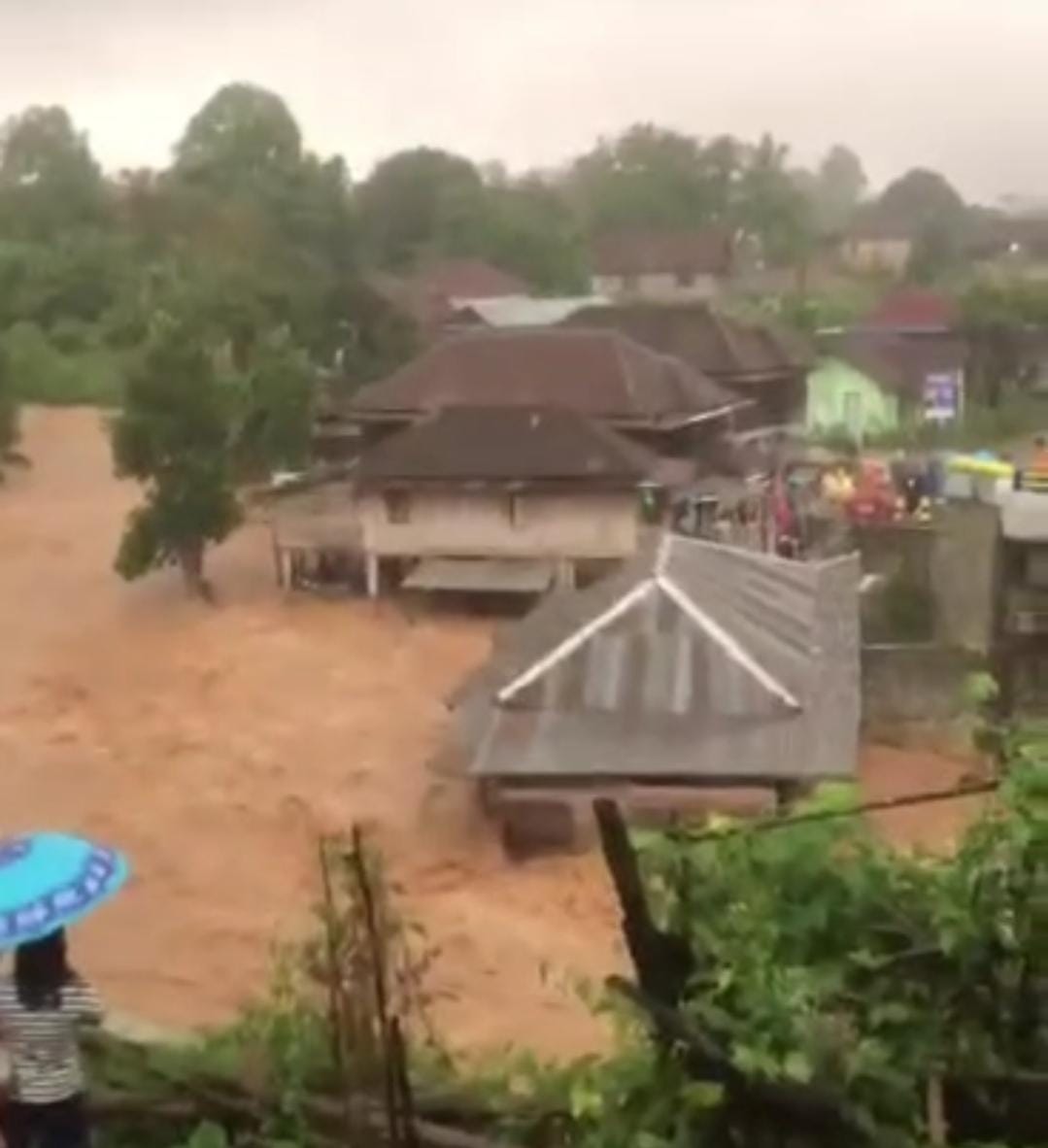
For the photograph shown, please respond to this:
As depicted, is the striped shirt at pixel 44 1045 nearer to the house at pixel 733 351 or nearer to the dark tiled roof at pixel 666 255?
the house at pixel 733 351

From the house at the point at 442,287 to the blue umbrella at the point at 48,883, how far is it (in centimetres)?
3083

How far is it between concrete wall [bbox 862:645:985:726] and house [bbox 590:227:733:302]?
33.1 m

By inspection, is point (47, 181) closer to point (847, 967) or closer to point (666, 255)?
point (666, 255)

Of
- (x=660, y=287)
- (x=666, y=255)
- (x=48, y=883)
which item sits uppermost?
(x=666, y=255)

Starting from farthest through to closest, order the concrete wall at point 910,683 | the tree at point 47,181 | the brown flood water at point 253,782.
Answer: the tree at point 47,181, the concrete wall at point 910,683, the brown flood water at point 253,782

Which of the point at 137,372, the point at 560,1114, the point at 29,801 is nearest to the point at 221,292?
the point at 137,372

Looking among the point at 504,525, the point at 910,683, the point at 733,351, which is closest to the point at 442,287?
the point at 733,351

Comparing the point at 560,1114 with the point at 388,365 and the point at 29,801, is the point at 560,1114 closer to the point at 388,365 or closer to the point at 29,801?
the point at 29,801

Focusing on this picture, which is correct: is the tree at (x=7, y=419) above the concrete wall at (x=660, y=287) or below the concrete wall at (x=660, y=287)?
below

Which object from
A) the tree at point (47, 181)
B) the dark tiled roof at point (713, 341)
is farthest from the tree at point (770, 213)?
the dark tiled roof at point (713, 341)

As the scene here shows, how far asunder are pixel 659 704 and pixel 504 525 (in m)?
9.19

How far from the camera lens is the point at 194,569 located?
2334 centimetres

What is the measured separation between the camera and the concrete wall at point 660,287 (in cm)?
4847

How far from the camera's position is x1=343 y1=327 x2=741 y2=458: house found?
24641 mm
